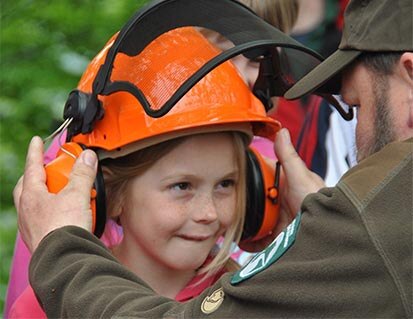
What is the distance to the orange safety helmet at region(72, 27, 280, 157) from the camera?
9.96ft

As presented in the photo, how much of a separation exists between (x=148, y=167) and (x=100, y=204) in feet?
0.84

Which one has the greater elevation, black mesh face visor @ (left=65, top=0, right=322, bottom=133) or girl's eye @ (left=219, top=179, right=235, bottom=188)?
black mesh face visor @ (left=65, top=0, right=322, bottom=133)

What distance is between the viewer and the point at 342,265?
229cm

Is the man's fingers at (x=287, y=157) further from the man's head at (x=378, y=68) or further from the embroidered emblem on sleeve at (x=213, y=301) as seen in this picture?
the embroidered emblem on sleeve at (x=213, y=301)

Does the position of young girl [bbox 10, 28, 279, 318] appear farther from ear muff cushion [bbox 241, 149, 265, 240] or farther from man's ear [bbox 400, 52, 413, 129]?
man's ear [bbox 400, 52, 413, 129]

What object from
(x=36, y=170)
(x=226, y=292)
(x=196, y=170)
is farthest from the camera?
(x=196, y=170)

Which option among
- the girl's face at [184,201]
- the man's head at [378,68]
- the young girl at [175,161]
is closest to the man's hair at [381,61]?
the man's head at [378,68]

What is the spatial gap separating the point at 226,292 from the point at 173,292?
0.95 metres

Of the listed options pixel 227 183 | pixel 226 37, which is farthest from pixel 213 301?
pixel 226 37

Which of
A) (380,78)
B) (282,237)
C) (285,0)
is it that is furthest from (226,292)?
(285,0)

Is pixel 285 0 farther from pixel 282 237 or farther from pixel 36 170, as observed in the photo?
pixel 282 237

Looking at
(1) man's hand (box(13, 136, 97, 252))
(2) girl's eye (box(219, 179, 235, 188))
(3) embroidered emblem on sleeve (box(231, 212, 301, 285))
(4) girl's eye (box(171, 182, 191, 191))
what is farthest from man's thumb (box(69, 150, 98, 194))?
(3) embroidered emblem on sleeve (box(231, 212, 301, 285))

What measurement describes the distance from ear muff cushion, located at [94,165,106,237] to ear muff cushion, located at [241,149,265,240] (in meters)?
0.50

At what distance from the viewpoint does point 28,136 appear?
5.75 m
